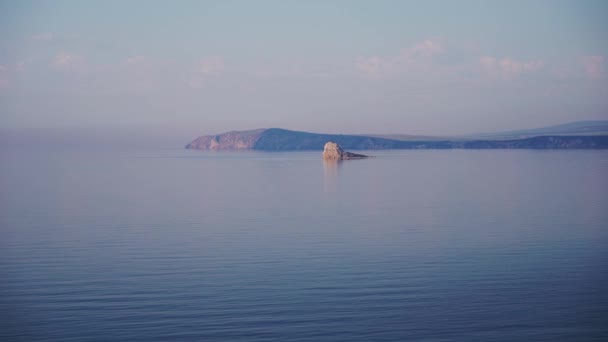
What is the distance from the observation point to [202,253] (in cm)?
2056

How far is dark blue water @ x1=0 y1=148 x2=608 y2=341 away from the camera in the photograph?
40.2 ft

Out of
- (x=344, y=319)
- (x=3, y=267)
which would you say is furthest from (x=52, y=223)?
(x=344, y=319)

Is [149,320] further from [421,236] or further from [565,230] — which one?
[565,230]

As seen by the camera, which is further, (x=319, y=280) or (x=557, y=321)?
(x=319, y=280)

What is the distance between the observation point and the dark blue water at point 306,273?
12266mm

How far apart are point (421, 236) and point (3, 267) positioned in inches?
596

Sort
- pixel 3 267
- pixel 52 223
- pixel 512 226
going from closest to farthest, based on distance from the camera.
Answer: pixel 3 267 → pixel 512 226 → pixel 52 223

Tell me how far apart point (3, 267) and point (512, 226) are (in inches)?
800

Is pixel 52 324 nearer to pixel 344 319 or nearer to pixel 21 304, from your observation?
pixel 21 304

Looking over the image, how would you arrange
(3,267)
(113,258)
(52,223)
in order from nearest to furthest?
(3,267) → (113,258) → (52,223)

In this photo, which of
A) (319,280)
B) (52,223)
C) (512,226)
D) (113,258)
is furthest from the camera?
(52,223)

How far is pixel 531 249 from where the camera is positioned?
2073 centimetres

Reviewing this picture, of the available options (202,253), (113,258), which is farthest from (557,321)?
(113,258)

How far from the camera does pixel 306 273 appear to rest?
672 inches
